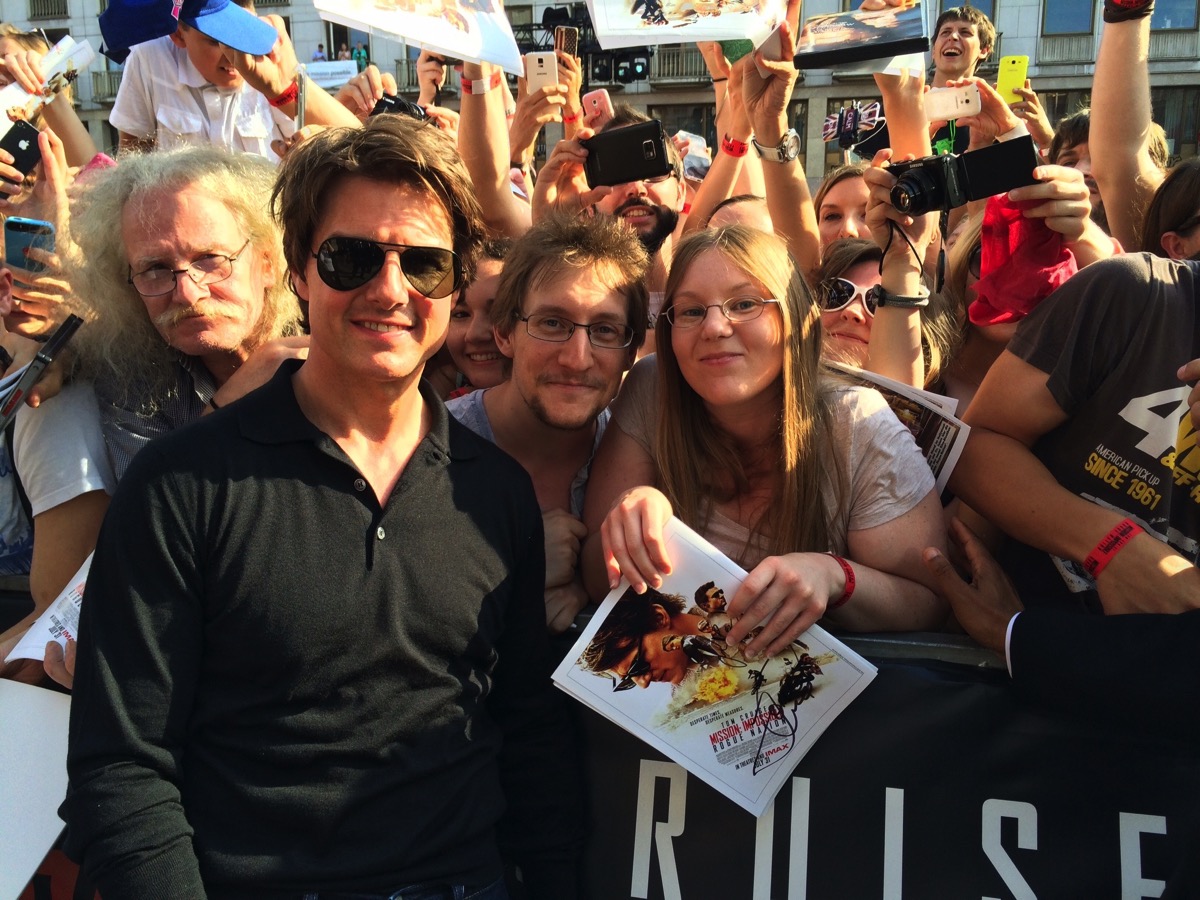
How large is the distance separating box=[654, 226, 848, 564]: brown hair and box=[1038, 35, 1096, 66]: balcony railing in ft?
98.3

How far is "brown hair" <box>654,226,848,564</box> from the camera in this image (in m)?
2.29

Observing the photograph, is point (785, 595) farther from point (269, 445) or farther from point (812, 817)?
point (269, 445)

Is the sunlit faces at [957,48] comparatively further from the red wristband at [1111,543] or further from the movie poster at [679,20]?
the red wristband at [1111,543]

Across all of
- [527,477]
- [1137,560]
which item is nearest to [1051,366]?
[1137,560]

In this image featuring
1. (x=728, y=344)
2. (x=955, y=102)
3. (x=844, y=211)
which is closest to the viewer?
(x=728, y=344)

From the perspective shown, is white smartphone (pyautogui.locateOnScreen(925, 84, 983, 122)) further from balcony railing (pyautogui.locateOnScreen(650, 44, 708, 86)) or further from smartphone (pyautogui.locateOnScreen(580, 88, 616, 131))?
balcony railing (pyautogui.locateOnScreen(650, 44, 708, 86))

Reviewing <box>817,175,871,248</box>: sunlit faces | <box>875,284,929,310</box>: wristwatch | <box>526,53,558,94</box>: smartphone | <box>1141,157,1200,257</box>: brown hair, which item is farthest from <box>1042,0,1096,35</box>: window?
<box>875,284,929,310</box>: wristwatch

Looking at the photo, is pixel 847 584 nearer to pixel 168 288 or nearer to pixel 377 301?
pixel 377 301

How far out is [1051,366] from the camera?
2.22 metres

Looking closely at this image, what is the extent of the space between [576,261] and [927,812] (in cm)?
154

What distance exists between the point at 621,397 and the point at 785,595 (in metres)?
0.85

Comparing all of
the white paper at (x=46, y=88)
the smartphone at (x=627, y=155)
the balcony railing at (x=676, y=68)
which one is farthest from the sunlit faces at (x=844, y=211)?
the balcony railing at (x=676, y=68)

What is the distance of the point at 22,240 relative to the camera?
2650 millimetres

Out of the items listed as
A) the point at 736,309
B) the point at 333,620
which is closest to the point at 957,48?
the point at 736,309
